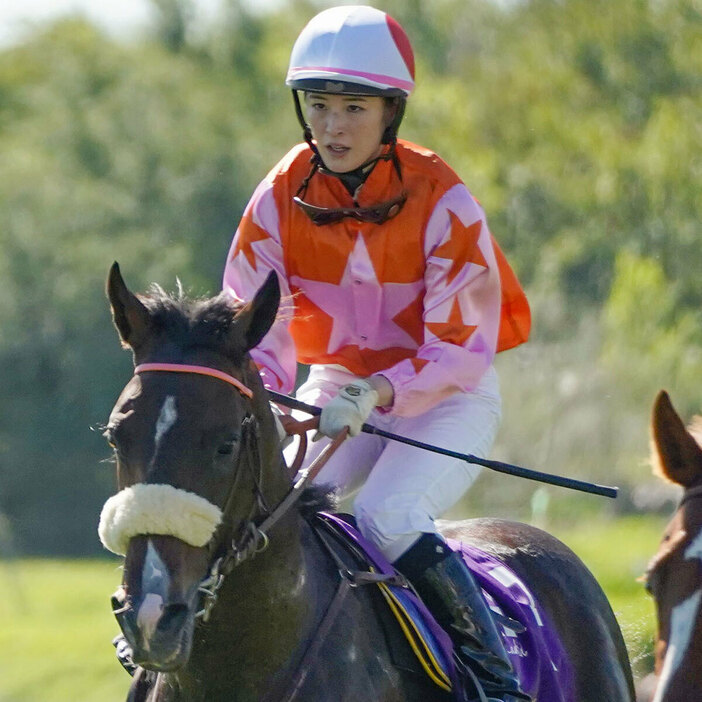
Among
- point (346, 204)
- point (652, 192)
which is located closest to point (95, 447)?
point (652, 192)

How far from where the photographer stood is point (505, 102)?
93.5ft

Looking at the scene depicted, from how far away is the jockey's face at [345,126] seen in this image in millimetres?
4934

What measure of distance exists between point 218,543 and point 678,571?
4.06 ft

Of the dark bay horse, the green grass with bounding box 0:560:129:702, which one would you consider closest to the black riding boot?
the dark bay horse

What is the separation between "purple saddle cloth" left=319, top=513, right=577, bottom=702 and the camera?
471cm

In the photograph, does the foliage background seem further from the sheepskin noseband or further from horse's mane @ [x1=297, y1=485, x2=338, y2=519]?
the sheepskin noseband

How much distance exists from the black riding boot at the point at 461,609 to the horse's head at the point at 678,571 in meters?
0.72

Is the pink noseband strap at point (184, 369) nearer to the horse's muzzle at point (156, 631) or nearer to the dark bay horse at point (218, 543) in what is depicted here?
the dark bay horse at point (218, 543)

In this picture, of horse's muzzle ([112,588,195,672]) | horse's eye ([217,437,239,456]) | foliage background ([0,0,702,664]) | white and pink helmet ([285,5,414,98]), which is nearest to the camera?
horse's muzzle ([112,588,195,672])

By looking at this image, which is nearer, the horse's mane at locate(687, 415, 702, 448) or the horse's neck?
the horse's neck

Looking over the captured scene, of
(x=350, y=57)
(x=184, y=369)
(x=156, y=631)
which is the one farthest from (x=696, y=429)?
(x=156, y=631)

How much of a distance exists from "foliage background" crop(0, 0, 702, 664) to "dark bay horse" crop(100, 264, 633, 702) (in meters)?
1.28

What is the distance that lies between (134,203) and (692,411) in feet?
98.9

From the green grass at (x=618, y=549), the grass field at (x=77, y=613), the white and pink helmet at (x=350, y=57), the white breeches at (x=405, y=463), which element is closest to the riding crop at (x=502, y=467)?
the white breeches at (x=405, y=463)
